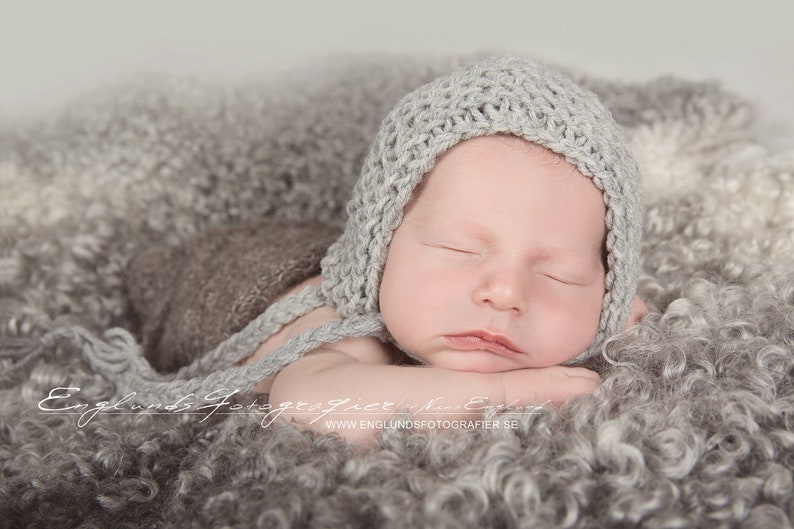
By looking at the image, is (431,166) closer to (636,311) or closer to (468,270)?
(468,270)

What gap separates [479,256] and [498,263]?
0.04m

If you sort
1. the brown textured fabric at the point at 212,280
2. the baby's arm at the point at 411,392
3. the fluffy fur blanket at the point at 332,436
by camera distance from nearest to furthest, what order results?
1. the fluffy fur blanket at the point at 332,436
2. the baby's arm at the point at 411,392
3. the brown textured fabric at the point at 212,280

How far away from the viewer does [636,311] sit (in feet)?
4.82

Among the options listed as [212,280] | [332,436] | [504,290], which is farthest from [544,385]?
[212,280]

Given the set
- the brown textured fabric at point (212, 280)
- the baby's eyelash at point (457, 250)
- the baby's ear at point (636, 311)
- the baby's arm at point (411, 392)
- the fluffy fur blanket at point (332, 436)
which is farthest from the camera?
the brown textured fabric at point (212, 280)

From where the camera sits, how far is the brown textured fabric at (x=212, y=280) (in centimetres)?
157

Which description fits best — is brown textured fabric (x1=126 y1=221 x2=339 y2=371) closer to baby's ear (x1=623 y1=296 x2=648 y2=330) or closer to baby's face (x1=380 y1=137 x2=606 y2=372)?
baby's face (x1=380 y1=137 x2=606 y2=372)

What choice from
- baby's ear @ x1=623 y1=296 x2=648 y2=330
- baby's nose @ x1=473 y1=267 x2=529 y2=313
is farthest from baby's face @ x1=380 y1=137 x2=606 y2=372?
baby's ear @ x1=623 y1=296 x2=648 y2=330

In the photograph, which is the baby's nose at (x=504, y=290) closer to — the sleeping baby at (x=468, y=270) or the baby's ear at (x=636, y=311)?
the sleeping baby at (x=468, y=270)

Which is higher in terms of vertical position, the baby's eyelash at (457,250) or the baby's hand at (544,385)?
the baby's eyelash at (457,250)

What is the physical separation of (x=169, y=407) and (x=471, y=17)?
157 cm

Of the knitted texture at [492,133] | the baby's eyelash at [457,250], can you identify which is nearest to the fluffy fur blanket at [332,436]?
the knitted texture at [492,133]

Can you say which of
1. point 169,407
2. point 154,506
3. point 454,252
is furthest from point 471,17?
point 154,506

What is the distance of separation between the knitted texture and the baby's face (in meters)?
0.02
